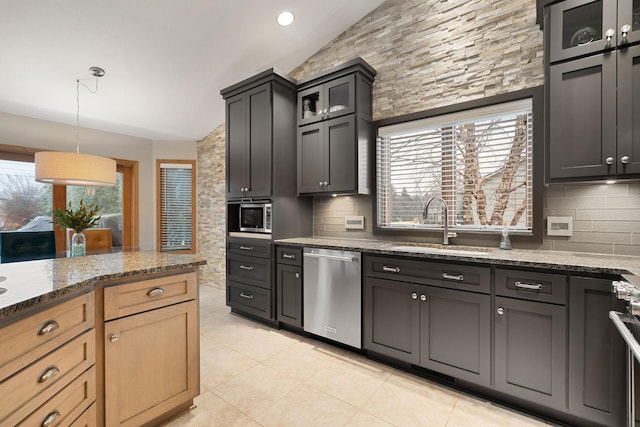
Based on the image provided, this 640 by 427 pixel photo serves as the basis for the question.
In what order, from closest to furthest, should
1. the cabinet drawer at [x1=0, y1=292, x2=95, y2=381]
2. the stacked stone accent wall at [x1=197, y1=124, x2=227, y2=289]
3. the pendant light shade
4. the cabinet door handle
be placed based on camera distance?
1. the cabinet drawer at [x1=0, y1=292, x2=95, y2=381]
2. the cabinet door handle
3. the pendant light shade
4. the stacked stone accent wall at [x1=197, y1=124, x2=227, y2=289]

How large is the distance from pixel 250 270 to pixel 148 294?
1817 millimetres

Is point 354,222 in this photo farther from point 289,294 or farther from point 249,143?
point 249,143

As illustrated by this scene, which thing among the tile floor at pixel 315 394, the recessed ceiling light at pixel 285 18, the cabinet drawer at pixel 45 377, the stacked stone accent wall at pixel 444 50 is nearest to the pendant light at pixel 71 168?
the cabinet drawer at pixel 45 377

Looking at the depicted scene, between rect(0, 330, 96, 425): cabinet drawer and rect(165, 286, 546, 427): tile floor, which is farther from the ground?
rect(0, 330, 96, 425): cabinet drawer

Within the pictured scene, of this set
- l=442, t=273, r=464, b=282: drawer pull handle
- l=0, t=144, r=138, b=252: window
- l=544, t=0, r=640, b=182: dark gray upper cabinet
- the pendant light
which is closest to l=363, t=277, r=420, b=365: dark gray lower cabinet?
l=442, t=273, r=464, b=282: drawer pull handle

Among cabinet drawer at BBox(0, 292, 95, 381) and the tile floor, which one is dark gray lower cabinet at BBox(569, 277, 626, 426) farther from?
cabinet drawer at BBox(0, 292, 95, 381)

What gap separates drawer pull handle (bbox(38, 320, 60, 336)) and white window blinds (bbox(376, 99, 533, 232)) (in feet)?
8.15

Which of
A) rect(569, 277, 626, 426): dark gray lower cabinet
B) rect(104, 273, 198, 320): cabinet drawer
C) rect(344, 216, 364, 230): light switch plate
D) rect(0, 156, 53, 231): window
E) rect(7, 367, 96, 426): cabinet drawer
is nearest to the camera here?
rect(7, 367, 96, 426): cabinet drawer

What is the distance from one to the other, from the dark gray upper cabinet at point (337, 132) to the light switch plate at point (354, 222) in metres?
0.39

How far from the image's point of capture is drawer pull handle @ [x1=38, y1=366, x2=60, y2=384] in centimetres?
104

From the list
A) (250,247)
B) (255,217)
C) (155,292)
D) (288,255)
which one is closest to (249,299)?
(250,247)

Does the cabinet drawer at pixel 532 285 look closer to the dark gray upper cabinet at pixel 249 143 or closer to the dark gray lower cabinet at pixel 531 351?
the dark gray lower cabinet at pixel 531 351

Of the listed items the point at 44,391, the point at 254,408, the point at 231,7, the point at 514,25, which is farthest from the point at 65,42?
the point at 514,25

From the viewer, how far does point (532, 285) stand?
69.2 inches
